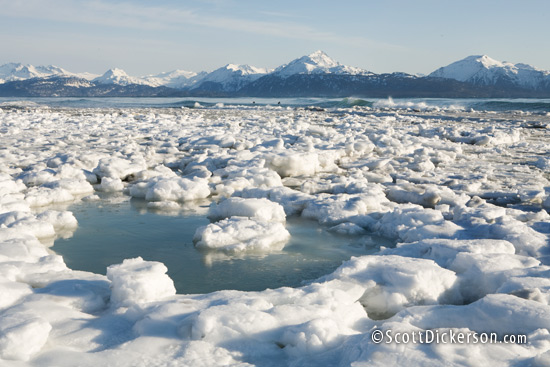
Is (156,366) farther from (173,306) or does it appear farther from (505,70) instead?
(505,70)

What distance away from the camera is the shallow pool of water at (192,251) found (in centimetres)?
448

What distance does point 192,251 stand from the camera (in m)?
5.25

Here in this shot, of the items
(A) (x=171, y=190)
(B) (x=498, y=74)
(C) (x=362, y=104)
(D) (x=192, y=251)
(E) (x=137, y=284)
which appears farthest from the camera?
(B) (x=498, y=74)

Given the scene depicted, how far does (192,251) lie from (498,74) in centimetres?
19652

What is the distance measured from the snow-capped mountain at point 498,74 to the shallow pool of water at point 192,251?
17058 cm

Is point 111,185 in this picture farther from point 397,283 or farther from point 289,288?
point 397,283

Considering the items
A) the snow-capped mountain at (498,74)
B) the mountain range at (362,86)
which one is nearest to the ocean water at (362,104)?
the mountain range at (362,86)

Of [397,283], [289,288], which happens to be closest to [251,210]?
[289,288]

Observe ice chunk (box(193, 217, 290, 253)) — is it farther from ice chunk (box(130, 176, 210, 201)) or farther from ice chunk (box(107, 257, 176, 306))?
ice chunk (box(130, 176, 210, 201))

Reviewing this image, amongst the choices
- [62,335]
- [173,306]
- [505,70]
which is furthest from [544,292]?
[505,70]

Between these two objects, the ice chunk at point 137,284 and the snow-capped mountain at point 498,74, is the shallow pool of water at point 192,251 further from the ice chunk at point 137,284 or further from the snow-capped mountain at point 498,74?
the snow-capped mountain at point 498,74

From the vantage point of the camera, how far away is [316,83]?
160 meters

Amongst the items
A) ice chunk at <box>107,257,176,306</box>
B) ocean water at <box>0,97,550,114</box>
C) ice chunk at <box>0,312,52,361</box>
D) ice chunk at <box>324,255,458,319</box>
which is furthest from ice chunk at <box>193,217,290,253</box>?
ocean water at <box>0,97,550,114</box>

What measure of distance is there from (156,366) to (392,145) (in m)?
12.3
